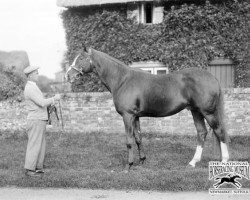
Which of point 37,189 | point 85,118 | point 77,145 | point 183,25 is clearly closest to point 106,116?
point 85,118

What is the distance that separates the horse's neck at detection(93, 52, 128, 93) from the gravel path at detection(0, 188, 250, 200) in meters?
2.52

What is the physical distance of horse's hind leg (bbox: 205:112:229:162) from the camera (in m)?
7.39

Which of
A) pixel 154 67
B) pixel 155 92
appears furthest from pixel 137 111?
pixel 154 67

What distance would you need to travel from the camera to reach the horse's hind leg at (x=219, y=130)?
7395 mm

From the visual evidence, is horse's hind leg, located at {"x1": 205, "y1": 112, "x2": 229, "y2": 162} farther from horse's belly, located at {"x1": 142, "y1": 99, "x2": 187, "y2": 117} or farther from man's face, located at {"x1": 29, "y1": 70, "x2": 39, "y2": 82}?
man's face, located at {"x1": 29, "y1": 70, "x2": 39, "y2": 82}

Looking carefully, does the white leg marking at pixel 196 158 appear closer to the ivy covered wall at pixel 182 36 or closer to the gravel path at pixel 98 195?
the gravel path at pixel 98 195

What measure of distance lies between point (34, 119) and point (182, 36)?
9299mm

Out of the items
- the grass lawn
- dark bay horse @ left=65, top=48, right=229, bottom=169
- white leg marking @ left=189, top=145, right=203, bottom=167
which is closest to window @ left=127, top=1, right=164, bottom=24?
the grass lawn

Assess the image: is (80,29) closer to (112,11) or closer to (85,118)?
(112,11)

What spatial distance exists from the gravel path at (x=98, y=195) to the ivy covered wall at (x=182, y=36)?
938 centimetres

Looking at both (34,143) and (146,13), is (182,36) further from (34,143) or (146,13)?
(34,143)

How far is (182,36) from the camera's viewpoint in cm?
1475

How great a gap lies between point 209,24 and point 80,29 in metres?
5.60

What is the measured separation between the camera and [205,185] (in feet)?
20.0
